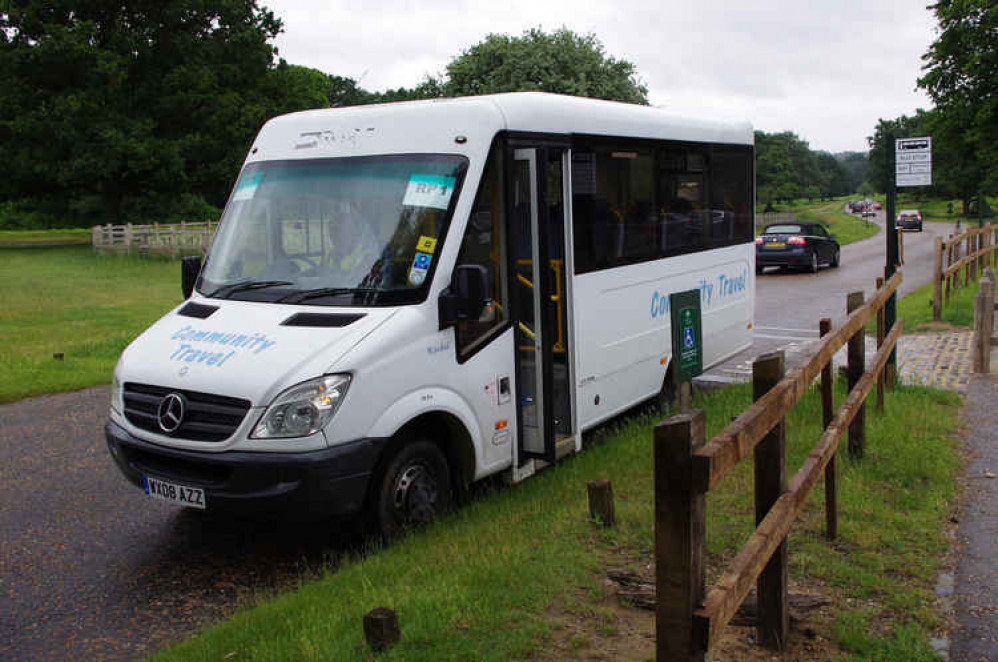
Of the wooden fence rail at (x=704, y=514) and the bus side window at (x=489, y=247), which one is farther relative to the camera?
the bus side window at (x=489, y=247)

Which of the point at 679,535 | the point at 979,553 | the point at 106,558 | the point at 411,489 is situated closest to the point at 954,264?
the point at 979,553

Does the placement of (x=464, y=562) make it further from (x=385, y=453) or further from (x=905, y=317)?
(x=905, y=317)

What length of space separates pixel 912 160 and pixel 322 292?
6.76m

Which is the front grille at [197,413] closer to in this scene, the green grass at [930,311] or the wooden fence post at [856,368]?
the wooden fence post at [856,368]

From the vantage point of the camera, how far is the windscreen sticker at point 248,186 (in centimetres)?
684

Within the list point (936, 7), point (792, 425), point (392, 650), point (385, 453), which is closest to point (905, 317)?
point (792, 425)

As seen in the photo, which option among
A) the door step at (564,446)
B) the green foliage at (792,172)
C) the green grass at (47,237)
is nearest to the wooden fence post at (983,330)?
the door step at (564,446)

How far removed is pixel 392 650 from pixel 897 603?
240cm

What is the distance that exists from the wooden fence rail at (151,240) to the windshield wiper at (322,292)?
1189 inches

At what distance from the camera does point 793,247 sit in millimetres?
27422

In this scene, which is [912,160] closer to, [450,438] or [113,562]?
[450,438]

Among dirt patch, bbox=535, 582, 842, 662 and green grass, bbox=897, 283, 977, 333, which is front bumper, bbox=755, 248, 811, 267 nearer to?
green grass, bbox=897, 283, 977, 333

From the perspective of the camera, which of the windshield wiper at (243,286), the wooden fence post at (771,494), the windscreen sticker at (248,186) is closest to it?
the wooden fence post at (771,494)

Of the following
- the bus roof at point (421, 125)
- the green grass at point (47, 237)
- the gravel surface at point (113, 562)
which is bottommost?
the gravel surface at point (113, 562)
